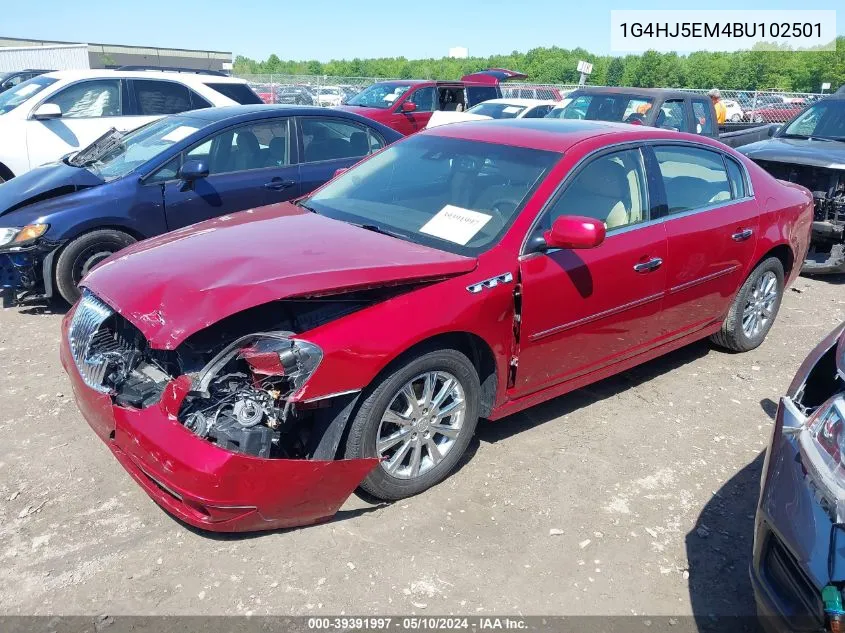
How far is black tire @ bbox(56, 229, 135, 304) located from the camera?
5.52 metres

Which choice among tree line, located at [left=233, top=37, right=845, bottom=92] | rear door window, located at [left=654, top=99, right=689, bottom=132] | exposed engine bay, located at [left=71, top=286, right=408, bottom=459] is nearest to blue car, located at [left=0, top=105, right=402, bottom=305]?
exposed engine bay, located at [left=71, top=286, right=408, bottom=459]

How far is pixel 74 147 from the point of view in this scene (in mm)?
8633

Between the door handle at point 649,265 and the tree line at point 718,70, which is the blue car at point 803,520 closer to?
the door handle at point 649,265

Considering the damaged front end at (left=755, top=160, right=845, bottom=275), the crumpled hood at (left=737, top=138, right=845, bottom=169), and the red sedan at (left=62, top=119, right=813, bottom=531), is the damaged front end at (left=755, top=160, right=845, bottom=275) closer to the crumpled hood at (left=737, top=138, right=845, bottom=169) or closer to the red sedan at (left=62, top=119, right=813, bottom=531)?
the crumpled hood at (left=737, top=138, right=845, bottom=169)

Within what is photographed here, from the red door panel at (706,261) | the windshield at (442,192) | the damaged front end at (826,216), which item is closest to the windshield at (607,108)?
the damaged front end at (826,216)

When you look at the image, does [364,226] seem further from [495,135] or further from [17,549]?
[17,549]

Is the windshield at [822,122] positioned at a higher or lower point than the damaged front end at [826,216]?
higher

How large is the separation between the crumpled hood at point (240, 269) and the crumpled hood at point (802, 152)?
17.9 ft

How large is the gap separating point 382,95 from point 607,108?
5.48 m

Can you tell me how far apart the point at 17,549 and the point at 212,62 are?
54377 mm

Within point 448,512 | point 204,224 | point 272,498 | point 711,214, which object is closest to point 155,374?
point 272,498

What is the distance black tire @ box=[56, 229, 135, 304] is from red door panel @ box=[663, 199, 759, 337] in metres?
4.19

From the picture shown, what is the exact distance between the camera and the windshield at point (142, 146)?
6047 millimetres

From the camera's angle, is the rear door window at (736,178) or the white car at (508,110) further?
the white car at (508,110)
